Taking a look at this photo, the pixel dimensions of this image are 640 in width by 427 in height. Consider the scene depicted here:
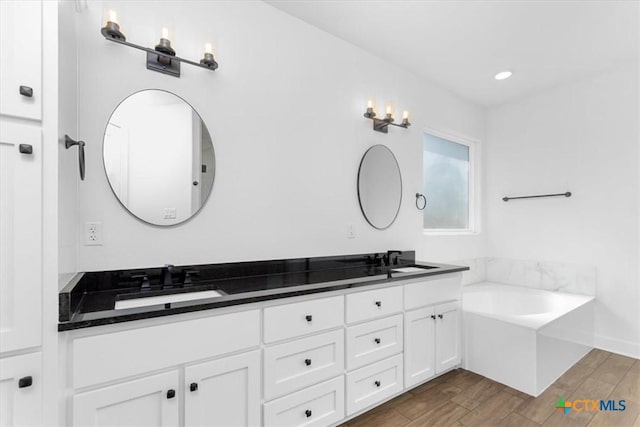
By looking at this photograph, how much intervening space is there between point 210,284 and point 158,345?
0.50 m

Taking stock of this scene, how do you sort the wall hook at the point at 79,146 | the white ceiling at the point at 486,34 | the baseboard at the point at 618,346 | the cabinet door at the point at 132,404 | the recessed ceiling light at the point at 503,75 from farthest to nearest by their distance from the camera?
the recessed ceiling light at the point at 503,75 < the baseboard at the point at 618,346 < the white ceiling at the point at 486,34 < the wall hook at the point at 79,146 < the cabinet door at the point at 132,404

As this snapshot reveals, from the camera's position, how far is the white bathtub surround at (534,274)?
3119 mm

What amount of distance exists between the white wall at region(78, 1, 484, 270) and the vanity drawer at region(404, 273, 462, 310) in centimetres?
57

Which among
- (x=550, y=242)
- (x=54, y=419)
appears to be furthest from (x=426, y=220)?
(x=54, y=419)

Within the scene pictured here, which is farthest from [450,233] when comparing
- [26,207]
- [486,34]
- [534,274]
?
[26,207]

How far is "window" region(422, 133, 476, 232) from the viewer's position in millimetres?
3328

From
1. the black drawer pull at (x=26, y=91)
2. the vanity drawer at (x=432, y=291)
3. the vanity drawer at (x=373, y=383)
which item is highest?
the black drawer pull at (x=26, y=91)

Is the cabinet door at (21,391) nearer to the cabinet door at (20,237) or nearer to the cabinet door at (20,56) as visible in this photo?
the cabinet door at (20,237)

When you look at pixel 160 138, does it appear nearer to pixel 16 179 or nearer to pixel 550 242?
pixel 16 179

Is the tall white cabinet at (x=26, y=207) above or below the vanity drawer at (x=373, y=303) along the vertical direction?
above

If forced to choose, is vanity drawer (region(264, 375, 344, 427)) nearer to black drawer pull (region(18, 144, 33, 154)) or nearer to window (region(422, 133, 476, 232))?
black drawer pull (region(18, 144, 33, 154))

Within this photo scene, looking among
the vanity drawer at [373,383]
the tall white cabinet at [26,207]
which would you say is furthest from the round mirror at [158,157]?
the vanity drawer at [373,383]

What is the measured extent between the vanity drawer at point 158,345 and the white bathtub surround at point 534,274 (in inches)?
109

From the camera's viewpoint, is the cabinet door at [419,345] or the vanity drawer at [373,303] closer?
the vanity drawer at [373,303]
